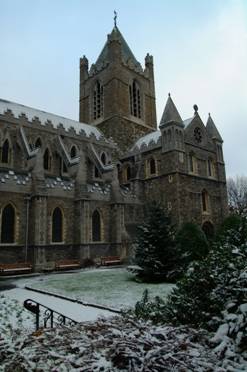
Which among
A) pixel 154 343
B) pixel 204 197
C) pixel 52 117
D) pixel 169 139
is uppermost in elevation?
pixel 52 117

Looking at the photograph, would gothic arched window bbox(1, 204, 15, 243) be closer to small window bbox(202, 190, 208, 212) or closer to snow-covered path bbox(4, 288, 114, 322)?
snow-covered path bbox(4, 288, 114, 322)

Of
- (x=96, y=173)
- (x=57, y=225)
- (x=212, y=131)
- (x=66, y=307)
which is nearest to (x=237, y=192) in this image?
(x=212, y=131)

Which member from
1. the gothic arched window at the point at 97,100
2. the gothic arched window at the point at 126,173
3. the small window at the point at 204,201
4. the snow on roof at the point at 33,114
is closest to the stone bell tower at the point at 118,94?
the gothic arched window at the point at 97,100

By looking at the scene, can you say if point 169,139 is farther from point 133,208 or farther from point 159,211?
point 159,211

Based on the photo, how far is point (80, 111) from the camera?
44.4 meters

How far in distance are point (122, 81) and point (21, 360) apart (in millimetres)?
39272

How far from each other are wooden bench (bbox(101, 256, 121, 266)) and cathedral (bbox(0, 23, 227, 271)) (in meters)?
0.83

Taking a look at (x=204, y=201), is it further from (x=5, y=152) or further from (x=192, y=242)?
(x=5, y=152)

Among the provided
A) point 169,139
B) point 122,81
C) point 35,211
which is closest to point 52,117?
point 122,81

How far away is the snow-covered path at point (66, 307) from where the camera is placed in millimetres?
8455

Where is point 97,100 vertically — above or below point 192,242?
above

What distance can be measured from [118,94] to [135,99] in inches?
172

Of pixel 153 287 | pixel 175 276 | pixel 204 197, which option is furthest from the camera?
pixel 204 197

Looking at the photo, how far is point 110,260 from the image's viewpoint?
23.4 m
